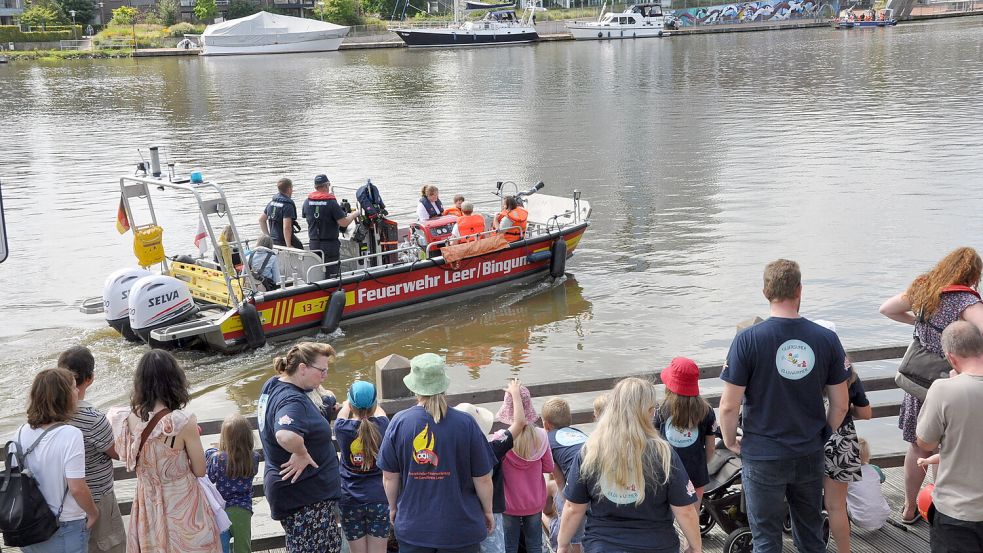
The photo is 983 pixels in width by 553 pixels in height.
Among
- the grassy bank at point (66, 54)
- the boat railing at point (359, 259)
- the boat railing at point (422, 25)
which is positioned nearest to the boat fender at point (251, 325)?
the boat railing at point (359, 259)

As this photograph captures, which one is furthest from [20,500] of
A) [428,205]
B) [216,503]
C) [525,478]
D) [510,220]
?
[510,220]

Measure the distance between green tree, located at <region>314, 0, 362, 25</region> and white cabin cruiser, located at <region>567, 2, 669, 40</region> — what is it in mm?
25299

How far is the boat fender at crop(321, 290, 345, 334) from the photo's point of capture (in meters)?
14.0

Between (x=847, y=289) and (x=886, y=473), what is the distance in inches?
371

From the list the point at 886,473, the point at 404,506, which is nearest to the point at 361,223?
the point at 886,473

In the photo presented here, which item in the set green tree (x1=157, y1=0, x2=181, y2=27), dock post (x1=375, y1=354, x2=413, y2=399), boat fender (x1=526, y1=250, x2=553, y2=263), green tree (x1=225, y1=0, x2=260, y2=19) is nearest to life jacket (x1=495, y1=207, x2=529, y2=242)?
boat fender (x1=526, y1=250, x2=553, y2=263)

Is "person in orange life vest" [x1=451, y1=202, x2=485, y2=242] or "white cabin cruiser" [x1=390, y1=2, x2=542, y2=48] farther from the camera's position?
"white cabin cruiser" [x1=390, y1=2, x2=542, y2=48]

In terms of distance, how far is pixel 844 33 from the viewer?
89.1m

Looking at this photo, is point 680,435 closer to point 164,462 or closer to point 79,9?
point 164,462

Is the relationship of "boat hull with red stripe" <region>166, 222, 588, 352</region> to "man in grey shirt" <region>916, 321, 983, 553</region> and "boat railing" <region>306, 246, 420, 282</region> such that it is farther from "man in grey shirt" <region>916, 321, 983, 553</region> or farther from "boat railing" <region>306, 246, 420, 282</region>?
"man in grey shirt" <region>916, 321, 983, 553</region>

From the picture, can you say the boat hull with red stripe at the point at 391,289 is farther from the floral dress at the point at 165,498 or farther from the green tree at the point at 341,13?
the green tree at the point at 341,13

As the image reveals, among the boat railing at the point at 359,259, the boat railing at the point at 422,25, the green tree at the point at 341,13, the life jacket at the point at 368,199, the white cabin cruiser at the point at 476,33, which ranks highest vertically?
the green tree at the point at 341,13

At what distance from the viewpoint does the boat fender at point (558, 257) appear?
1672 cm

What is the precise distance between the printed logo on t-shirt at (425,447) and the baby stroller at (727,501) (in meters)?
2.12
